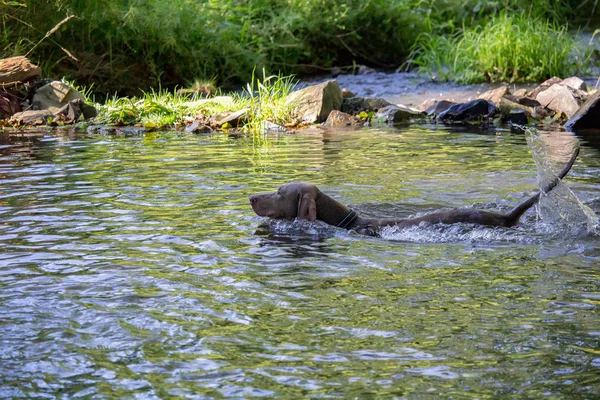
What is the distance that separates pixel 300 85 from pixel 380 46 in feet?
11.4

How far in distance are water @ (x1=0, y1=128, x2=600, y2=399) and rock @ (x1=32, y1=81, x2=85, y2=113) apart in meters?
6.38

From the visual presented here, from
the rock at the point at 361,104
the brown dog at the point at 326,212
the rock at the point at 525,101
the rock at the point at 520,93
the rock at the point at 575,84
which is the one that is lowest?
the brown dog at the point at 326,212

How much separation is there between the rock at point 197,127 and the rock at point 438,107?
400cm

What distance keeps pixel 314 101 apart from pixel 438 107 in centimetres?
223

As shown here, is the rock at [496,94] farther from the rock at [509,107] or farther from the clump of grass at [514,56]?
the clump of grass at [514,56]

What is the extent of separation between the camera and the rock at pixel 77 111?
14.9 m

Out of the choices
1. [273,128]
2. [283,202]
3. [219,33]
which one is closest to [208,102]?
[273,128]

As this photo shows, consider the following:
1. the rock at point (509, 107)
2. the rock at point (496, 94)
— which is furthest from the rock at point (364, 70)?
the rock at point (509, 107)

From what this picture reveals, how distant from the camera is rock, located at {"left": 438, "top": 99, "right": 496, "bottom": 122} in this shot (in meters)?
14.9

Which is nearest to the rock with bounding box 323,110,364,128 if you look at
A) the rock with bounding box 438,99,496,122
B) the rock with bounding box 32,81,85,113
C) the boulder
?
the rock with bounding box 438,99,496,122

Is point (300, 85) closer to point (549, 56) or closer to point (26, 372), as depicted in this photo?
point (549, 56)

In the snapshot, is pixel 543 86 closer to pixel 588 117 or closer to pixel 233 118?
pixel 588 117

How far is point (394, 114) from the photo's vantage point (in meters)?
15.0

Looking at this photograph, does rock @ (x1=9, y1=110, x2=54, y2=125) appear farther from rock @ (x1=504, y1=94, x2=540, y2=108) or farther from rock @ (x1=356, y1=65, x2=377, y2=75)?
rock @ (x1=504, y1=94, x2=540, y2=108)
